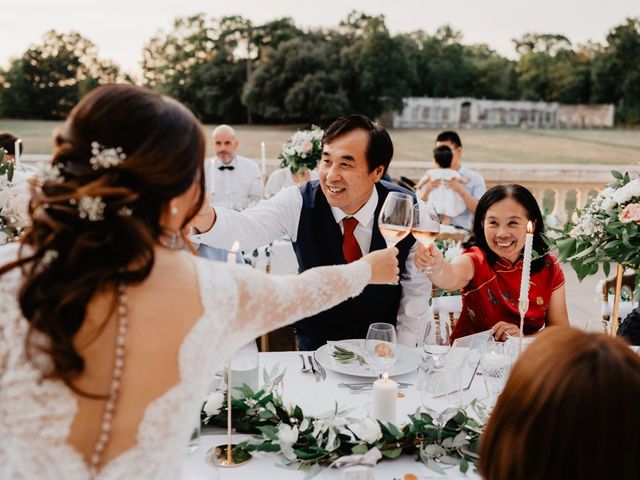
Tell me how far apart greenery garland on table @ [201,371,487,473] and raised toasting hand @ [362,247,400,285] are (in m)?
0.39

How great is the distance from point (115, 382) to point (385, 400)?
883mm

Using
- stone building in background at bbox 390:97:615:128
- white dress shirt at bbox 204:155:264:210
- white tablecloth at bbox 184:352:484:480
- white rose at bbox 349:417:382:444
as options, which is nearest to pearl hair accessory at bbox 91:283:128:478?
white tablecloth at bbox 184:352:484:480

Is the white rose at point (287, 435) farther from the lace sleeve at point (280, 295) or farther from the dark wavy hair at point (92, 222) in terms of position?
the dark wavy hair at point (92, 222)

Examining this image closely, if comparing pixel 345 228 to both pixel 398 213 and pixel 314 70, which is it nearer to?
pixel 398 213

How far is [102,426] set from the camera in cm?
103

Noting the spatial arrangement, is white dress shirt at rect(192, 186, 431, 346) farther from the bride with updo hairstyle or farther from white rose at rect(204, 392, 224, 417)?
the bride with updo hairstyle

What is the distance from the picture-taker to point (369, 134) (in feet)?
9.25

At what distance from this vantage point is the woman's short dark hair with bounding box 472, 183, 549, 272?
2805mm

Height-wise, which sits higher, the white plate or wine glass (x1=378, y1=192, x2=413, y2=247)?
wine glass (x1=378, y1=192, x2=413, y2=247)

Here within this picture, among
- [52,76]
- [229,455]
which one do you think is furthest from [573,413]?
[52,76]

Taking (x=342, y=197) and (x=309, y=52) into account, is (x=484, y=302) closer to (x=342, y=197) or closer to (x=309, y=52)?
(x=342, y=197)

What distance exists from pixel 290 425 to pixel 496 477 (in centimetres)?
84

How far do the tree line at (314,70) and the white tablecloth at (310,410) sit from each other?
43.4 ft

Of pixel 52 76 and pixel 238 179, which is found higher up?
pixel 52 76
